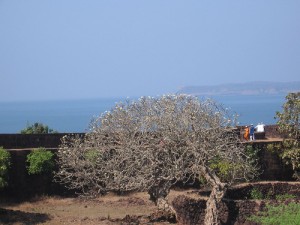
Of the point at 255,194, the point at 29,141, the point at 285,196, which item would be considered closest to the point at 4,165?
the point at 255,194

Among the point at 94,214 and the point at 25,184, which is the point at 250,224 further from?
the point at 25,184

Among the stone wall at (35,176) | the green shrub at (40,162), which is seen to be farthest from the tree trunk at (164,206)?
the green shrub at (40,162)

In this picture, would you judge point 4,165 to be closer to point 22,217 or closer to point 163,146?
point 22,217

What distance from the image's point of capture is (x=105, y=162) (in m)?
14.3

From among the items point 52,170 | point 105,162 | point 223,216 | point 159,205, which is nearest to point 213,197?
point 223,216

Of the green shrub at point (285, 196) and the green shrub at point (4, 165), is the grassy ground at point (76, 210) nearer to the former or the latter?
the green shrub at point (4, 165)

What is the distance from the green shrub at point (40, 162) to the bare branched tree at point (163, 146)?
305cm

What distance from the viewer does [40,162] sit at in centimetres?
1761

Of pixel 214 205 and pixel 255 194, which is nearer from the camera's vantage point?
pixel 214 205

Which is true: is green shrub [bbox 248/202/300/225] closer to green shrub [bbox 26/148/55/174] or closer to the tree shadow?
the tree shadow

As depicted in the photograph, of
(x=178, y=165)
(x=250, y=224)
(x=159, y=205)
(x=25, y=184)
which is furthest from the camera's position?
(x=25, y=184)

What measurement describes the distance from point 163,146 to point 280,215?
2779 millimetres

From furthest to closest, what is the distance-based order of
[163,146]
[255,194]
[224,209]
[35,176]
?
[35,176], [255,194], [163,146], [224,209]

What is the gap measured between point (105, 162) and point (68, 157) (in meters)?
1.30
